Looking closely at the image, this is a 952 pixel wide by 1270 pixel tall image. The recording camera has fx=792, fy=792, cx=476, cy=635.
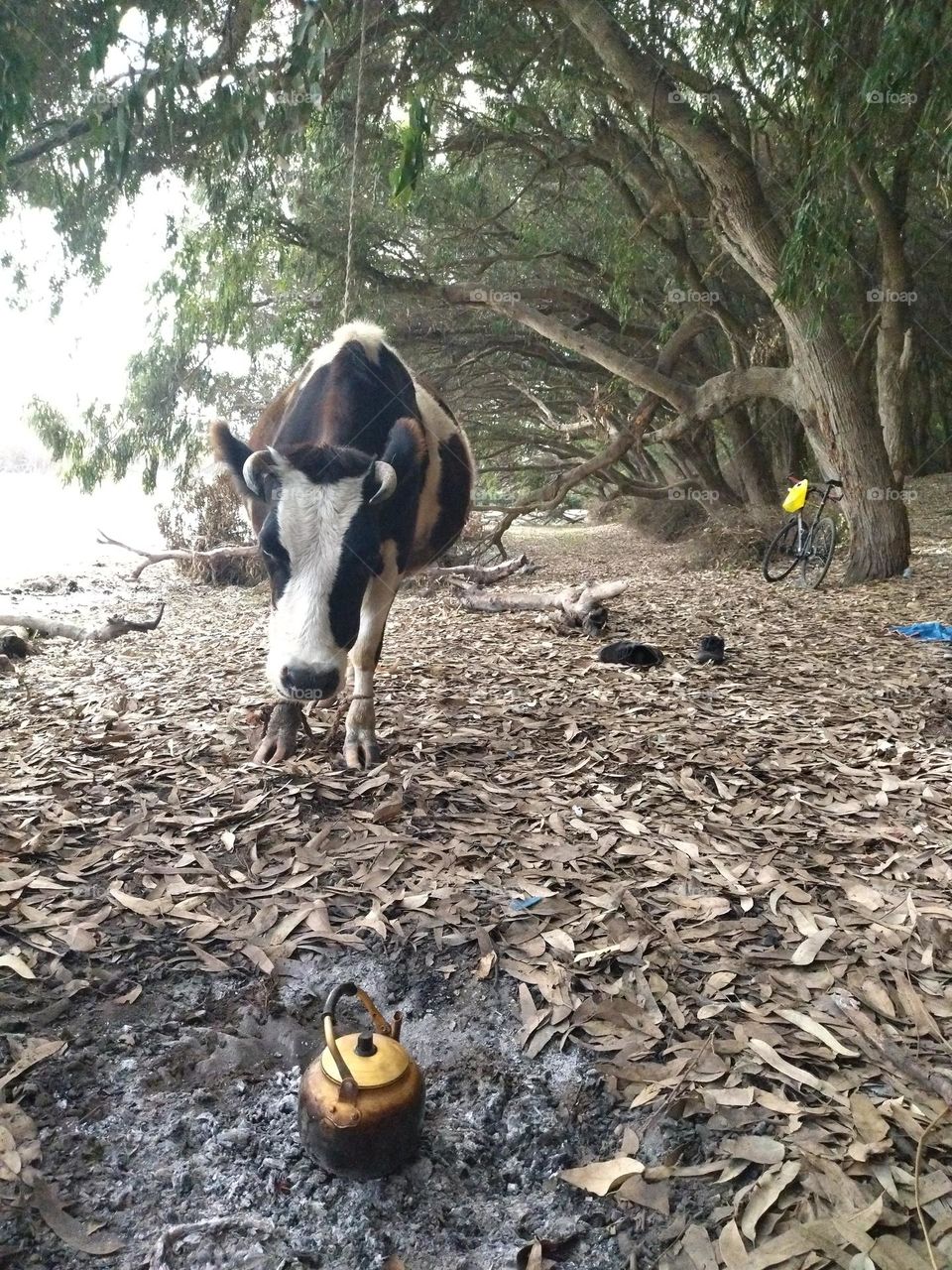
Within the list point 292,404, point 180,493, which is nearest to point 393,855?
point 292,404

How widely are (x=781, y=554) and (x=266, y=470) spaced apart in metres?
10.3

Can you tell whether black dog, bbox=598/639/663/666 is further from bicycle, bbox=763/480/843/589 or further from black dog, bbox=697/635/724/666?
bicycle, bbox=763/480/843/589

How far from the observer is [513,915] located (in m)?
2.78

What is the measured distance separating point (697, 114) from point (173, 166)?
4979mm

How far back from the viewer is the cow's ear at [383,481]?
3334 millimetres

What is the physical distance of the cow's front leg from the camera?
406cm

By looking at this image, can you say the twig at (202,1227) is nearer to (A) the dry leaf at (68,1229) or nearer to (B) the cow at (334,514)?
(A) the dry leaf at (68,1229)

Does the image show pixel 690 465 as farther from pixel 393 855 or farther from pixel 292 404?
pixel 393 855

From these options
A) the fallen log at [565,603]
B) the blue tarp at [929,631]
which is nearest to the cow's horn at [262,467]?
the fallen log at [565,603]

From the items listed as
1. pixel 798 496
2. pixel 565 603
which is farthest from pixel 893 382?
pixel 565 603

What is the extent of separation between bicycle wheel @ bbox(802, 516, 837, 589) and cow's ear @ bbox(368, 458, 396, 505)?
311 inches

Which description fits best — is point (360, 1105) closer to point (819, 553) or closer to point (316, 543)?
point (316, 543)

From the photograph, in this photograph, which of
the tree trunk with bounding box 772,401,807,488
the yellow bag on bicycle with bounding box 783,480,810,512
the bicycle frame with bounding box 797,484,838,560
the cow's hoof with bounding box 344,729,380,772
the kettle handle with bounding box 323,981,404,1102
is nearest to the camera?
the kettle handle with bounding box 323,981,404,1102

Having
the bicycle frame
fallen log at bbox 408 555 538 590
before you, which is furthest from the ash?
the bicycle frame
